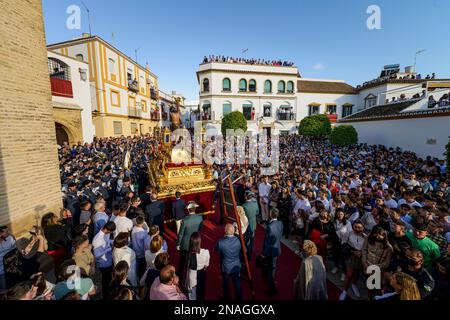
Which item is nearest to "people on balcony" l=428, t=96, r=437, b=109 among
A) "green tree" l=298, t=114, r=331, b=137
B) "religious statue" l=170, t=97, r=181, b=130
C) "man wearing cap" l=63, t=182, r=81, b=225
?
"green tree" l=298, t=114, r=331, b=137

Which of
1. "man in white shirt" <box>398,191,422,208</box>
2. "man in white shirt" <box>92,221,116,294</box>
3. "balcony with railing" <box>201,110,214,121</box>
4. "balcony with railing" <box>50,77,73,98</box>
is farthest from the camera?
"balcony with railing" <box>201,110,214,121</box>

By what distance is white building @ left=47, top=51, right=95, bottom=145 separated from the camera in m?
14.8

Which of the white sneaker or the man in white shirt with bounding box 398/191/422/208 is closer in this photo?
the white sneaker

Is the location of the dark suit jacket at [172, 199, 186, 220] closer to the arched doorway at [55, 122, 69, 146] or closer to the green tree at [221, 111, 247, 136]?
the arched doorway at [55, 122, 69, 146]

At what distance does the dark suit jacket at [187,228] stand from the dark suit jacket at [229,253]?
0.97m

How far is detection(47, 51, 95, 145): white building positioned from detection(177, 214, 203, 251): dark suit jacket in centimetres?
1518

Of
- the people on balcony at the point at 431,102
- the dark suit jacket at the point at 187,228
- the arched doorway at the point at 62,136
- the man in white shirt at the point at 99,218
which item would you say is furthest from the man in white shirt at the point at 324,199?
the arched doorway at the point at 62,136

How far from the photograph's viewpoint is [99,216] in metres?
4.98

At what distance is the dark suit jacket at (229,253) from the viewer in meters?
3.79

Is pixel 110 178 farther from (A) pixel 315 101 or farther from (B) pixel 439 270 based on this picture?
(A) pixel 315 101

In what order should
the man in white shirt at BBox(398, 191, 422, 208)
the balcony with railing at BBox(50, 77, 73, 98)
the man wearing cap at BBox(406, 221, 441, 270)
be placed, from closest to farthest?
the man wearing cap at BBox(406, 221, 441, 270)
the man in white shirt at BBox(398, 191, 422, 208)
the balcony with railing at BBox(50, 77, 73, 98)

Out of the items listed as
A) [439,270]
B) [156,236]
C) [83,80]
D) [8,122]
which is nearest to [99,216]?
[156,236]

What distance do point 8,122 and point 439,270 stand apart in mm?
8420

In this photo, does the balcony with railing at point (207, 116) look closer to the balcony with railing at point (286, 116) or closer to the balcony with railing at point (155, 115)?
the balcony with railing at point (155, 115)
